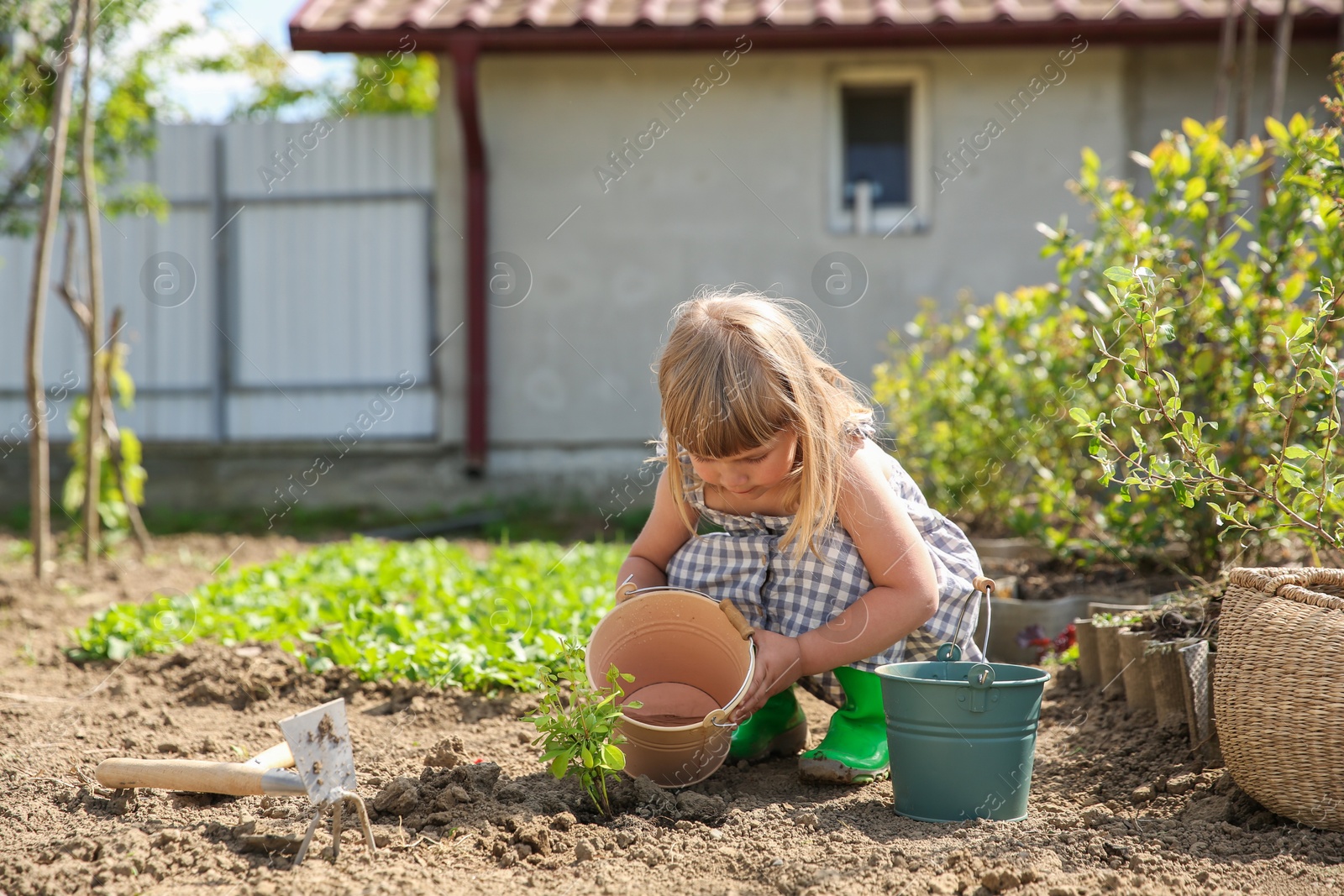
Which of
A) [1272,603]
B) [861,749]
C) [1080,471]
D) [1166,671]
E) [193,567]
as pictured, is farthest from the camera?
[193,567]

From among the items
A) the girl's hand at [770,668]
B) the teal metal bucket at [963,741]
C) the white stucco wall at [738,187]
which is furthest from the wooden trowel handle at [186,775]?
the white stucco wall at [738,187]

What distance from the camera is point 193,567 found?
4.95 meters

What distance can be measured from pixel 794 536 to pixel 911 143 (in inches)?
202

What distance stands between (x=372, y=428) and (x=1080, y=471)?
468 centimetres

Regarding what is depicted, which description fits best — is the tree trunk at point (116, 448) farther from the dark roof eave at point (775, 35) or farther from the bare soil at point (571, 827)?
the bare soil at point (571, 827)

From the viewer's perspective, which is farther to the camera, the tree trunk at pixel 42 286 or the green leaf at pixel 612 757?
the tree trunk at pixel 42 286

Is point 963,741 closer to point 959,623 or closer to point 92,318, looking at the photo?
point 959,623

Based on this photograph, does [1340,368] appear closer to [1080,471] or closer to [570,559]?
[1080,471]

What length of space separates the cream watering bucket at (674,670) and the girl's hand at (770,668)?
30mm

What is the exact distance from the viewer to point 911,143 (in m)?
6.75

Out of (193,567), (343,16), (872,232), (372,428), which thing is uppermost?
(343,16)

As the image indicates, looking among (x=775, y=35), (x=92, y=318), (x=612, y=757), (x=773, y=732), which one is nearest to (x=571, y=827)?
(x=612, y=757)

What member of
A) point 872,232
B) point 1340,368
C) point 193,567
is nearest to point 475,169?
point 872,232

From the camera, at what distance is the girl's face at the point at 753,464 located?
2033 mm
